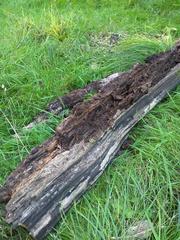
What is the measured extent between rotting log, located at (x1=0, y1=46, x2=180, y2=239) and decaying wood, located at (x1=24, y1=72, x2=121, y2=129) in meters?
0.34

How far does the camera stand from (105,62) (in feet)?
14.1

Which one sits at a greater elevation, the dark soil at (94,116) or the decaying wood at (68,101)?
the dark soil at (94,116)

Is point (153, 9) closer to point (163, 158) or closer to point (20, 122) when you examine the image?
point (20, 122)

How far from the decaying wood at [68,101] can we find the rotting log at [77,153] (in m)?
0.34

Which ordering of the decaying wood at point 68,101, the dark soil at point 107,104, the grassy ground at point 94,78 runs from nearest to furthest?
the grassy ground at point 94,78
the dark soil at point 107,104
the decaying wood at point 68,101

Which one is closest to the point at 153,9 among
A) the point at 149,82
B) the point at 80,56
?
the point at 80,56

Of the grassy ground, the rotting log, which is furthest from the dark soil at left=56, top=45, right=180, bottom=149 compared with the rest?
the grassy ground

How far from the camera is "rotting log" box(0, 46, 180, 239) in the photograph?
256 centimetres

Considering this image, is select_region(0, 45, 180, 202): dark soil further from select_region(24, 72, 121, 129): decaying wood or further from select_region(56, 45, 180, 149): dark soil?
select_region(24, 72, 121, 129): decaying wood

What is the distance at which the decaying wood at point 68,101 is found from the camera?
367cm

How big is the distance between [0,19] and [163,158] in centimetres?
359

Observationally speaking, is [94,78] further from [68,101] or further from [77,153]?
[77,153]

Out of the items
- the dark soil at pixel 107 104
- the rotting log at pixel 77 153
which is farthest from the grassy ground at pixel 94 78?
the dark soil at pixel 107 104

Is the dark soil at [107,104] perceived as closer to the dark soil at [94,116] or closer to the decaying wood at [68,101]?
the dark soil at [94,116]
